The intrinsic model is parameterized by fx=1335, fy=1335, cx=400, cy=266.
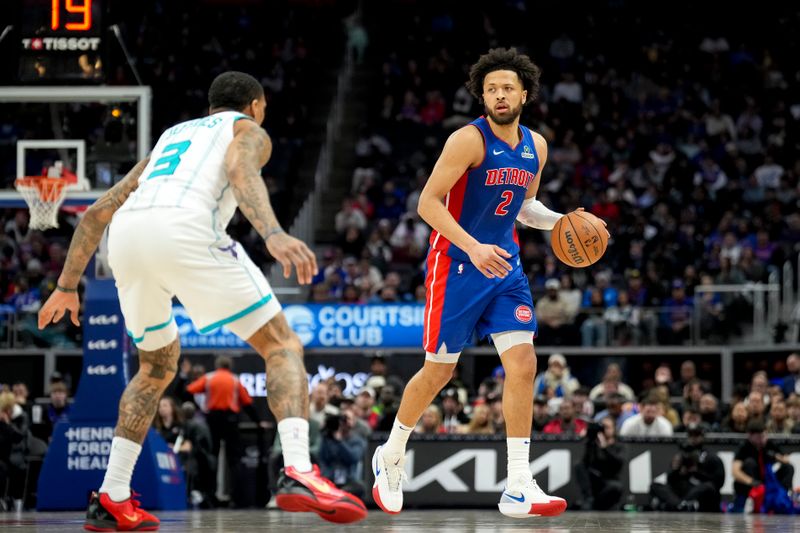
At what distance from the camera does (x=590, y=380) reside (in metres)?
19.9

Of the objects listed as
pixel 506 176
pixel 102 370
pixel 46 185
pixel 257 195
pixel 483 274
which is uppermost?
pixel 46 185

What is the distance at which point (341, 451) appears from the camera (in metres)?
15.4

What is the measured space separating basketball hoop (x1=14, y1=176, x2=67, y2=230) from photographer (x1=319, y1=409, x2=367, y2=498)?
414 centimetres

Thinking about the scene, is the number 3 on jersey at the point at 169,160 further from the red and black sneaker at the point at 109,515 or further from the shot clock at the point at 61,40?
the shot clock at the point at 61,40

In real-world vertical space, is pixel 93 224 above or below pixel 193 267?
above

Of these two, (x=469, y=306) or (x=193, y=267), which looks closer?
(x=193, y=267)

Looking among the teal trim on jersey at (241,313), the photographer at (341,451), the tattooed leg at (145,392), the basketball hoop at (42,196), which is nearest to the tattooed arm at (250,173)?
the teal trim on jersey at (241,313)

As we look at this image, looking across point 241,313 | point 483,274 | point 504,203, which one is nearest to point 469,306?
point 483,274

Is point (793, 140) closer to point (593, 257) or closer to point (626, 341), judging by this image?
point (626, 341)

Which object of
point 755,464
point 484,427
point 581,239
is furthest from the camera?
point 484,427

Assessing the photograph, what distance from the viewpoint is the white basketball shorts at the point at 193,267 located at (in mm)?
6422

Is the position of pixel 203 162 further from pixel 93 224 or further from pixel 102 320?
pixel 102 320

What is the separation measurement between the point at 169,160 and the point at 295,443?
5.22ft

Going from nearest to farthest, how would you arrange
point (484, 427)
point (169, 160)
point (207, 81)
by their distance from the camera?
point (169, 160) → point (484, 427) → point (207, 81)
